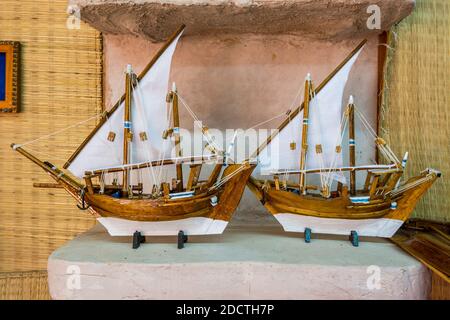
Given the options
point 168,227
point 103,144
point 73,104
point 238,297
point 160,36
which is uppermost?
point 160,36

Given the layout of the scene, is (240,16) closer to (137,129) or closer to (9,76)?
(137,129)

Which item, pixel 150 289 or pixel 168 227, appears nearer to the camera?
pixel 150 289

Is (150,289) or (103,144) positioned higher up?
(103,144)

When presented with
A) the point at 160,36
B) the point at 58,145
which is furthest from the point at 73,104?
the point at 160,36

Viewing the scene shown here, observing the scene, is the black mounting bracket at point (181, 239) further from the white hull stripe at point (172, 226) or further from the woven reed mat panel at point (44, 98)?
the woven reed mat panel at point (44, 98)

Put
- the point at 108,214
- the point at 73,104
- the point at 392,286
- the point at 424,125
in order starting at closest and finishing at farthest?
the point at 392,286 < the point at 108,214 < the point at 424,125 < the point at 73,104

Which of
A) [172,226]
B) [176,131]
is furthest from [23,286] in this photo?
[176,131]

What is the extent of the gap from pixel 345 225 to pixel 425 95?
1.92 feet

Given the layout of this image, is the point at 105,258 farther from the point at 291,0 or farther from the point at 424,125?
the point at 424,125

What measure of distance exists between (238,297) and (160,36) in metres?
0.91

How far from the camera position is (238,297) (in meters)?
0.90

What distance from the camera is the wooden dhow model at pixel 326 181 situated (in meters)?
1.02

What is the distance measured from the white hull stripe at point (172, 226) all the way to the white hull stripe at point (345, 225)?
0.63 ft

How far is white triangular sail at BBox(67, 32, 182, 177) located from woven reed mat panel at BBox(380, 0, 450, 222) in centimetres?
81
